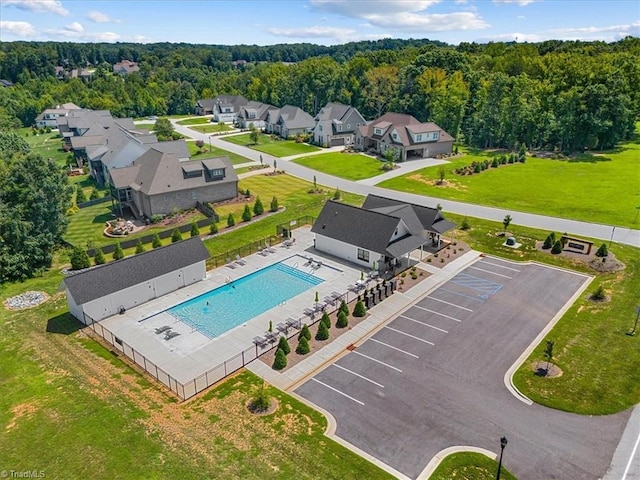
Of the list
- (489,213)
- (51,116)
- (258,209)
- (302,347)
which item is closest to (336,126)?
(258,209)

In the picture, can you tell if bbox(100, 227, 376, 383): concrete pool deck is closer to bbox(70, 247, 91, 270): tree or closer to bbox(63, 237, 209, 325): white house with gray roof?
bbox(63, 237, 209, 325): white house with gray roof

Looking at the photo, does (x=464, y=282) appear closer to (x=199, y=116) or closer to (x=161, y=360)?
(x=161, y=360)

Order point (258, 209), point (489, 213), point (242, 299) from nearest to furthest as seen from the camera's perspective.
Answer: point (242, 299) → point (258, 209) → point (489, 213)

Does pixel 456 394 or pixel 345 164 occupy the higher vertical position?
pixel 345 164

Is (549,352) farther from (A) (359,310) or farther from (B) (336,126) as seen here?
(B) (336,126)

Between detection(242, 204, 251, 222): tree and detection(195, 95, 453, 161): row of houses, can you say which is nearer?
detection(242, 204, 251, 222): tree

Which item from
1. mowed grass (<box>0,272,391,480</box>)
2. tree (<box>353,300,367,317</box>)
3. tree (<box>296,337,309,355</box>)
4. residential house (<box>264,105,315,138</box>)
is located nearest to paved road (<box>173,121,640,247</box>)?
tree (<box>353,300,367,317</box>)

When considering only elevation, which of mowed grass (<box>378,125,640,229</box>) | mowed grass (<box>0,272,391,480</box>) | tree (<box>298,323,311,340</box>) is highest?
mowed grass (<box>378,125,640,229</box>)
